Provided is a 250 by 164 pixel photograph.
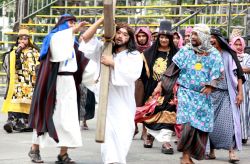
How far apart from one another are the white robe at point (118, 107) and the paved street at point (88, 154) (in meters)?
1.15

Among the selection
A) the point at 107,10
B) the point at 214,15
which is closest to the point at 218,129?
the point at 107,10

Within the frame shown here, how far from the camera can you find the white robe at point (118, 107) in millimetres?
8938

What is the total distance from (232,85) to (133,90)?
6.96ft

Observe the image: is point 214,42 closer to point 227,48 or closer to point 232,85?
point 227,48

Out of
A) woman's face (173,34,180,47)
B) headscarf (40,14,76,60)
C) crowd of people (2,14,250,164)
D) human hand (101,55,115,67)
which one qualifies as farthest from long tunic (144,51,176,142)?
human hand (101,55,115,67)

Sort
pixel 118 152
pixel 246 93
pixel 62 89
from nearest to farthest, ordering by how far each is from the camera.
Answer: pixel 118 152
pixel 62 89
pixel 246 93

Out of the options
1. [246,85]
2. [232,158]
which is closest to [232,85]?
[232,158]

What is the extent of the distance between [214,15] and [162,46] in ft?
34.3

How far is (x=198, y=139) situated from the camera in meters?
9.73

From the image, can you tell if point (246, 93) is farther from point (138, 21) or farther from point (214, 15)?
point (138, 21)

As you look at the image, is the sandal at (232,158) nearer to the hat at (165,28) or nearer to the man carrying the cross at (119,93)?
the man carrying the cross at (119,93)

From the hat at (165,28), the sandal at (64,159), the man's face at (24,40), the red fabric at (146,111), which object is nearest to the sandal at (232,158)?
the red fabric at (146,111)

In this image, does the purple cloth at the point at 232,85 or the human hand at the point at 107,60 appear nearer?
the human hand at the point at 107,60

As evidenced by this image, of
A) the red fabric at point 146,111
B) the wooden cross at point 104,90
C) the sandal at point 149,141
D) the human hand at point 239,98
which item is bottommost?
the sandal at point 149,141
